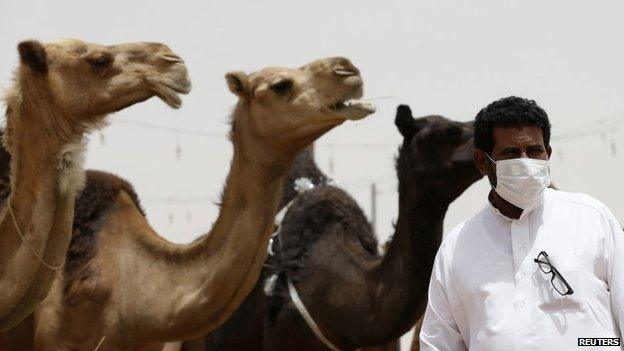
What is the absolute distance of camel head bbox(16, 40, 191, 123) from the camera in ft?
21.1

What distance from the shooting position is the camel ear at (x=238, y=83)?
7.42 m

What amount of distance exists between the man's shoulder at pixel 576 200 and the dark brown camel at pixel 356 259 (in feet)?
12.8

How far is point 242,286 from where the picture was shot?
7137 millimetres

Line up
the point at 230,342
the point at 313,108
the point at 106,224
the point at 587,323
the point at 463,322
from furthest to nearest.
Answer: the point at 230,342, the point at 106,224, the point at 313,108, the point at 463,322, the point at 587,323

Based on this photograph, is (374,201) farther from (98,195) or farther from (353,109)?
(353,109)

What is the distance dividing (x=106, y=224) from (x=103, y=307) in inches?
23.1

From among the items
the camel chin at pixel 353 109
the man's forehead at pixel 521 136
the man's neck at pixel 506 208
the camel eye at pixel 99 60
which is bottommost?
the man's neck at pixel 506 208

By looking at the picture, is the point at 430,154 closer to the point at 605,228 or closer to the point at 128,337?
the point at 128,337

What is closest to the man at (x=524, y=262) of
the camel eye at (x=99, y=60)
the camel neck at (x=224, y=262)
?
the camel eye at (x=99, y=60)

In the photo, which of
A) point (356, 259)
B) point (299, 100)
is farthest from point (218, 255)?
point (356, 259)

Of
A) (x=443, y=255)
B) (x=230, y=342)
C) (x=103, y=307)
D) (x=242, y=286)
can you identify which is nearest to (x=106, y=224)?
(x=103, y=307)

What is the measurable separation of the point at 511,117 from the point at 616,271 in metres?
0.54
